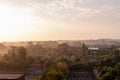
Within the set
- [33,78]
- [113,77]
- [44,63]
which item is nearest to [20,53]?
[44,63]

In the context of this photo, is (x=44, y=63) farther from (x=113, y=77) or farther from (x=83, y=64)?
(x=113, y=77)

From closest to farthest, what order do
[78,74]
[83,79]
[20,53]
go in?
[83,79] → [78,74] → [20,53]

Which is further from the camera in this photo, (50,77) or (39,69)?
(39,69)

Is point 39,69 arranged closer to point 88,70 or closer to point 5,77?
point 88,70

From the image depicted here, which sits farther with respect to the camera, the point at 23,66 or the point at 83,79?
the point at 23,66

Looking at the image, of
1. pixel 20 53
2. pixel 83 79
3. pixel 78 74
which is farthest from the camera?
pixel 20 53

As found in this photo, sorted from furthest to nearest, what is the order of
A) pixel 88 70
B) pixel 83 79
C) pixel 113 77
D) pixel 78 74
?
pixel 88 70, pixel 78 74, pixel 83 79, pixel 113 77

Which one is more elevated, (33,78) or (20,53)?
(20,53)

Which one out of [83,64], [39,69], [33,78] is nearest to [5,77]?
[33,78]

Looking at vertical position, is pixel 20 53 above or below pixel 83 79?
above
